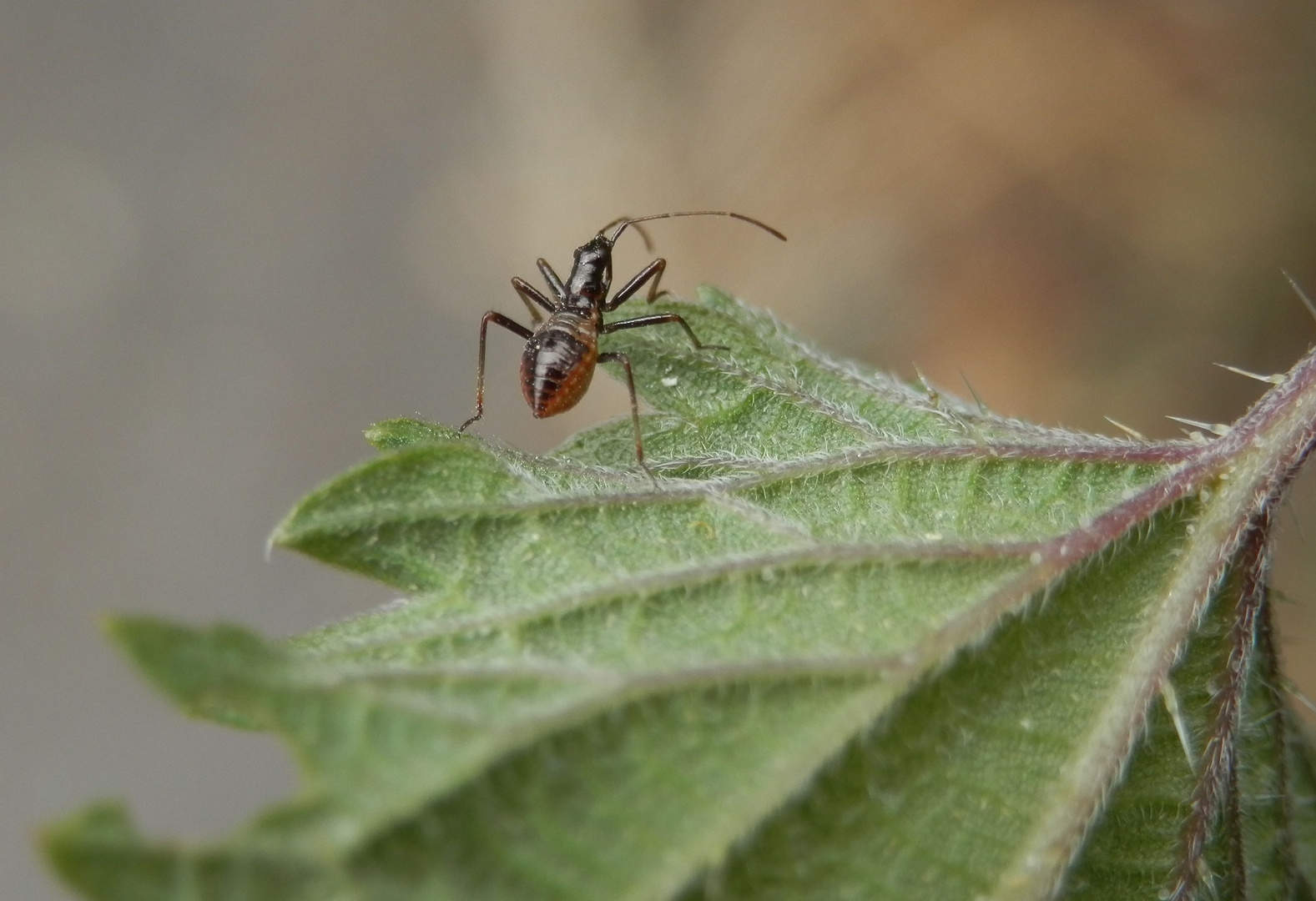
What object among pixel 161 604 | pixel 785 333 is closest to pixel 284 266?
pixel 161 604

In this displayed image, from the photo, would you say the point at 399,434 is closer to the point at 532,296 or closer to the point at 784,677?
the point at 784,677

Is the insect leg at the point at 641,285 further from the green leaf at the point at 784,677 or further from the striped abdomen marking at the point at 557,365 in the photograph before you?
the green leaf at the point at 784,677

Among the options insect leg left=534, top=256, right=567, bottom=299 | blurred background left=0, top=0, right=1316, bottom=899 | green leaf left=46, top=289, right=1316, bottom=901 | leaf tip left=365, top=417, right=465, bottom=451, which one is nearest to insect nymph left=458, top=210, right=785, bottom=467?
insect leg left=534, top=256, right=567, bottom=299

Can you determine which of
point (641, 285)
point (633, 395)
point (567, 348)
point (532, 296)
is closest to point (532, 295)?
point (532, 296)

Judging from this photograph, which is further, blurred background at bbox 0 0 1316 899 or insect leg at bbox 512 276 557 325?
blurred background at bbox 0 0 1316 899

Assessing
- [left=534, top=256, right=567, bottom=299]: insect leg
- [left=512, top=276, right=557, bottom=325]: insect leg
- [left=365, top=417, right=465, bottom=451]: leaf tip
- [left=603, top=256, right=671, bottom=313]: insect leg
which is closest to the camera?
[left=365, top=417, right=465, bottom=451]: leaf tip

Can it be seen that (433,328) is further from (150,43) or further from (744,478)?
(744,478)

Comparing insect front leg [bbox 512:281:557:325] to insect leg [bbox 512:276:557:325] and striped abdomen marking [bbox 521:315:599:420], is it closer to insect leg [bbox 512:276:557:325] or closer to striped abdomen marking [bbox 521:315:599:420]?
insect leg [bbox 512:276:557:325]
